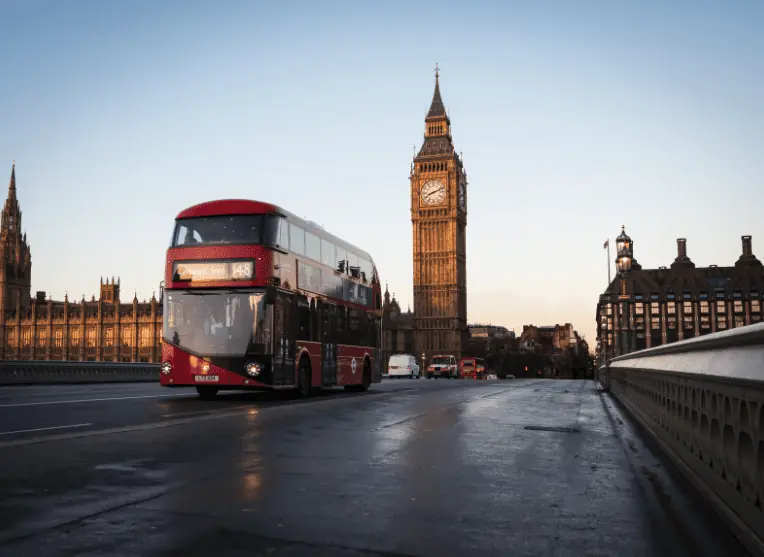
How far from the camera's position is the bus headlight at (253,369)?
1505 centimetres

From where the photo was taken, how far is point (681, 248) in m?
171

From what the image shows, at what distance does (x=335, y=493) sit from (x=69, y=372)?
23932 mm

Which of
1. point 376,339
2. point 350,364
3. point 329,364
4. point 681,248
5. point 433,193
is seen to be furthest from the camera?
point 681,248

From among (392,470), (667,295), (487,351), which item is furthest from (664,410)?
(487,351)

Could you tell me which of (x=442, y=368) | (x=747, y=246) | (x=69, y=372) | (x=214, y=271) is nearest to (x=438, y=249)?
(x=442, y=368)

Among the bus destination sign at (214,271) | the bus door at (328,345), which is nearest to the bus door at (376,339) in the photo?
the bus door at (328,345)

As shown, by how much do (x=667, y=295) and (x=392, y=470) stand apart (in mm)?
160846

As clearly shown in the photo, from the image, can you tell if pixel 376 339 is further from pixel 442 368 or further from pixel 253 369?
pixel 442 368

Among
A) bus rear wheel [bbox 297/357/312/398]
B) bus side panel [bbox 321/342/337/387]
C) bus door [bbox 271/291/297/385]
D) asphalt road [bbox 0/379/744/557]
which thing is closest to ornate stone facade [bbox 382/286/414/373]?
bus side panel [bbox 321/342/337/387]

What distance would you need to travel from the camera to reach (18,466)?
580cm

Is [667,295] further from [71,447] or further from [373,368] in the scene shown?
[71,447]

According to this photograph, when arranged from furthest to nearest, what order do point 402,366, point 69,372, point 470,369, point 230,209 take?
point 470,369, point 402,366, point 69,372, point 230,209

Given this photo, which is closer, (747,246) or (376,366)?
(376,366)

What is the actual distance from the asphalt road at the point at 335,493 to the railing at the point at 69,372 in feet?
49.9
